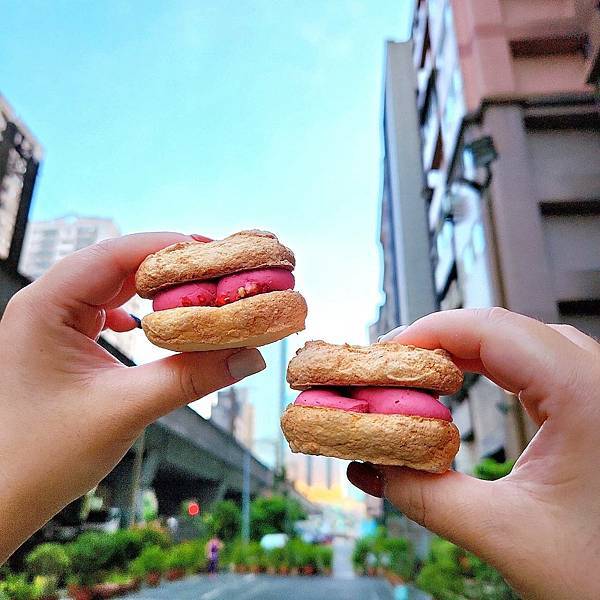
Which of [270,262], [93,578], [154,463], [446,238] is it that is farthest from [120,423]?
[446,238]

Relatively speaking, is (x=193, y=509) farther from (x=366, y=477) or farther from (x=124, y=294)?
(x=366, y=477)

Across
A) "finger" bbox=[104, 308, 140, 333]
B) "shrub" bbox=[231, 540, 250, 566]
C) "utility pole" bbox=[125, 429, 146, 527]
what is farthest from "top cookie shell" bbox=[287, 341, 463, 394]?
"shrub" bbox=[231, 540, 250, 566]

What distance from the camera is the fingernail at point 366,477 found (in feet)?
2.74

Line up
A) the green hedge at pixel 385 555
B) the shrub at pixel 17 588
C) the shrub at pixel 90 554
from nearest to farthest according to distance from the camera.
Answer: the shrub at pixel 17 588 → the shrub at pixel 90 554 → the green hedge at pixel 385 555

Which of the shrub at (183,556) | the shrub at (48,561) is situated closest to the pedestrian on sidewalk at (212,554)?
the shrub at (183,556)

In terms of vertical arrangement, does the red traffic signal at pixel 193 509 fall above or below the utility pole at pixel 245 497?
below

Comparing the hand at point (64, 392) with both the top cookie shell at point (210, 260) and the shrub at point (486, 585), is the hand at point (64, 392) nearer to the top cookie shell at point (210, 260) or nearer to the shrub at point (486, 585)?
the top cookie shell at point (210, 260)

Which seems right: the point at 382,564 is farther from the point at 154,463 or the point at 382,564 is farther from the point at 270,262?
the point at 270,262

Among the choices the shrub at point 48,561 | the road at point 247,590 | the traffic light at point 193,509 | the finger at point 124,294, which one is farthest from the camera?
the traffic light at point 193,509

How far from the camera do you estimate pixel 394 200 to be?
759 cm

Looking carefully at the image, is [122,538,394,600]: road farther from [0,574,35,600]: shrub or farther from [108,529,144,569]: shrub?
[0,574,35,600]: shrub

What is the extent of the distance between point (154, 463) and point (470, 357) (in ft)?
6.35

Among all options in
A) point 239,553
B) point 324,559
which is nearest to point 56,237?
point 239,553

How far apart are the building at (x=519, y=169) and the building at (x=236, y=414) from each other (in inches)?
43.0
